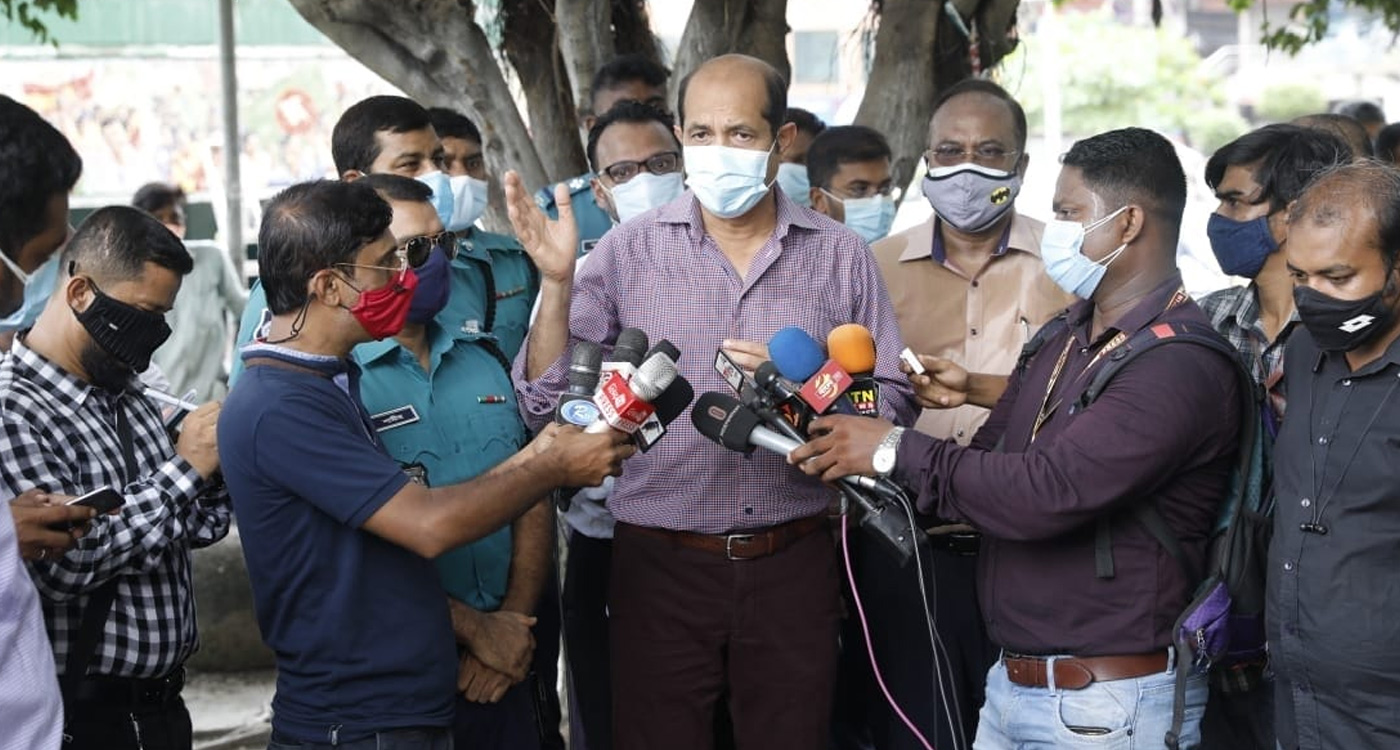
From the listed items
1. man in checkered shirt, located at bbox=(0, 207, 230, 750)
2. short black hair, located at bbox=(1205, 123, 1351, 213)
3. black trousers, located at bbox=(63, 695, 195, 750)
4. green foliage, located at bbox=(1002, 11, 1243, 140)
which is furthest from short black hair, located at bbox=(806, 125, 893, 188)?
green foliage, located at bbox=(1002, 11, 1243, 140)

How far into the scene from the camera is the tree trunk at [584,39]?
7.15 m

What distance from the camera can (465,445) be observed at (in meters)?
4.30

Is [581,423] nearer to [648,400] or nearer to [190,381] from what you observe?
[648,400]

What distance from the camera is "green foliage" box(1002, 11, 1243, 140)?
Result: 35.4 m

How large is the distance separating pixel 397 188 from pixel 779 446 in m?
1.40

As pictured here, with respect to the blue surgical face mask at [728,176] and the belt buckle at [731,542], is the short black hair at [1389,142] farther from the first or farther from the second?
the belt buckle at [731,542]

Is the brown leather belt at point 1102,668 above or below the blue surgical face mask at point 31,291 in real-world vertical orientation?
below

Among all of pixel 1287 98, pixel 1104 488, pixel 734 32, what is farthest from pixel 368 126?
pixel 1287 98

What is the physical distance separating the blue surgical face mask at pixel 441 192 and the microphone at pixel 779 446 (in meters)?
1.56

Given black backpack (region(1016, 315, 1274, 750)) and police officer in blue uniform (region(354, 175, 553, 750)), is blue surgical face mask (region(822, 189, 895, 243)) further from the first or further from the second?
black backpack (region(1016, 315, 1274, 750))

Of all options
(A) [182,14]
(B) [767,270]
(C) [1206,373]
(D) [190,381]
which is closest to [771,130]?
(B) [767,270]

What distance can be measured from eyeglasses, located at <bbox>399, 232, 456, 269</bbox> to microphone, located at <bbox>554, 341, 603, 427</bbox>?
1.86 feet

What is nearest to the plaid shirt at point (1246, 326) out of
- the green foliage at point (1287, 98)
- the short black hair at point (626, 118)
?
the short black hair at point (626, 118)

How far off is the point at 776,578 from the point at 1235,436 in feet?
4.32
